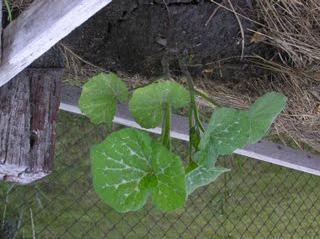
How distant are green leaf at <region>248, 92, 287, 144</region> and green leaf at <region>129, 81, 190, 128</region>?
0.28ft

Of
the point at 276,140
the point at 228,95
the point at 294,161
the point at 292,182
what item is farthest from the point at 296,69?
the point at 292,182

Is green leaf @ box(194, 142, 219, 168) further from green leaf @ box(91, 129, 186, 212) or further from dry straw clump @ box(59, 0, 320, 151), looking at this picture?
dry straw clump @ box(59, 0, 320, 151)

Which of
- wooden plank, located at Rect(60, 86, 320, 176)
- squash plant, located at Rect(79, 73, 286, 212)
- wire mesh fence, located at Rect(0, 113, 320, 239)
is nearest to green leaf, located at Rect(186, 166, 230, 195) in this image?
squash plant, located at Rect(79, 73, 286, 212)

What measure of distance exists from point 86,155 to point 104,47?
3.64 feet

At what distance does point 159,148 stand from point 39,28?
0.61 feet

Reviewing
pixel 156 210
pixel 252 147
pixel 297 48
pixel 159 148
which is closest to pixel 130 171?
pixel 159 148

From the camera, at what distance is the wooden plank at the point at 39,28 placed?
438 millimetres

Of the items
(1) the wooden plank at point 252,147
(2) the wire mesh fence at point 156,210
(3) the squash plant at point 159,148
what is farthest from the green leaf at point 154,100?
(2) the wire mesh fence at point 156,210

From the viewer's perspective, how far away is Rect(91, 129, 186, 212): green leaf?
578 mm

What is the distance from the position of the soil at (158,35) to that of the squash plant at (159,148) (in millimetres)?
97

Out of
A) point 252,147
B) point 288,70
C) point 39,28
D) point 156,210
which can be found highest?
point 39,28

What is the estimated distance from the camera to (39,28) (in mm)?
468

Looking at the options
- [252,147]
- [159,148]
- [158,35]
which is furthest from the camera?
[252,147]

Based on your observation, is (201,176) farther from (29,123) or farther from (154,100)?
(29,123)
